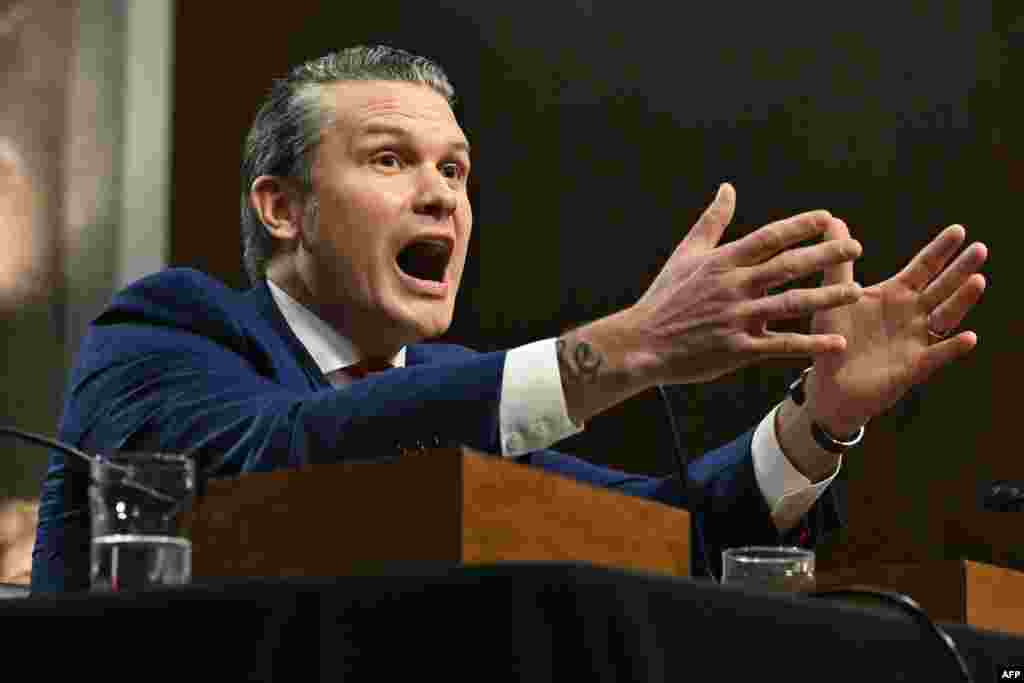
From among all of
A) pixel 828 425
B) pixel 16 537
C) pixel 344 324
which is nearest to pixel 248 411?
pixel 344 324

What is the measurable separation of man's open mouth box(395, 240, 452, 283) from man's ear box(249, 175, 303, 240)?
0.14 m

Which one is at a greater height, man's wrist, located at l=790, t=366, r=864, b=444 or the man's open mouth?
the man's open mouth

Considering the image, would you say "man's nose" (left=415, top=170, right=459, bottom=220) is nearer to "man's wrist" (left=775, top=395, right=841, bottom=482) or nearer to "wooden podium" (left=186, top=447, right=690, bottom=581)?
"man's wrist" (left=775, top=395, right=841, bottom=482)

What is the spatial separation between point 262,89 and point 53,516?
5.68 feet

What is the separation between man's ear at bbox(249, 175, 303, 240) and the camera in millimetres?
2045

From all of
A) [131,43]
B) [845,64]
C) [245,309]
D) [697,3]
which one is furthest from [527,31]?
[245,309]

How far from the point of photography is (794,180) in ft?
8.75

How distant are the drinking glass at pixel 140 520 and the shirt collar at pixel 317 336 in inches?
33.0

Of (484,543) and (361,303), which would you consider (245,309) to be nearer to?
(361,303)

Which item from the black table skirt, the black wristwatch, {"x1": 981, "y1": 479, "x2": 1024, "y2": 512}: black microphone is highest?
the black wristwatch

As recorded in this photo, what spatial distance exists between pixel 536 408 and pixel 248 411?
273 millimetres

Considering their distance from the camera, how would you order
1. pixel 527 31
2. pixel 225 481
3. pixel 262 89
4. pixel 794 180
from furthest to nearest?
1. pixel 262 89
2. pixel 527 31
3. pixel 794 180
4. pixel 225 481

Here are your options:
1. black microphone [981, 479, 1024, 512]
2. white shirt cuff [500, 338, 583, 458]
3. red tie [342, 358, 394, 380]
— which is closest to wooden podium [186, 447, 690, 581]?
white shirt cuff [500, 338, 583, 458]

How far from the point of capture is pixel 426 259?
6.75ft
